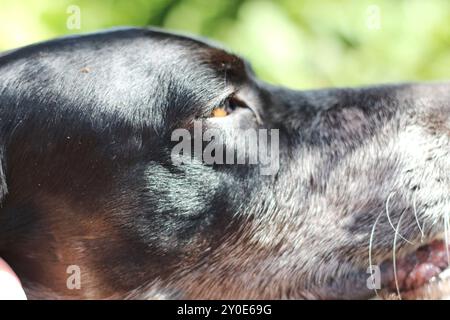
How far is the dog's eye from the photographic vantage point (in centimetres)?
344

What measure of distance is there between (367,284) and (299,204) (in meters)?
0.45

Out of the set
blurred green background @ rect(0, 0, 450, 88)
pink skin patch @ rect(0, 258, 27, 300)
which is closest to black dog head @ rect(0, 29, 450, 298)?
pink skin patch @ rect(0, 258, 27, 300)

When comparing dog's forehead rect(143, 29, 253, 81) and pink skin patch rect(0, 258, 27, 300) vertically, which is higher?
dog's forehead rect(143, 29, 253, 81)

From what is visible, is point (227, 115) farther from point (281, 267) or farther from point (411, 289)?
point (411, 289)

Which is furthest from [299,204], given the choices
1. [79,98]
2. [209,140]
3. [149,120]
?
[79,98]

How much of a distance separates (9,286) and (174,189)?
760 millimetres

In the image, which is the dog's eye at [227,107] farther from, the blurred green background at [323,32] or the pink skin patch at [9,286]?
the blurred green background at [323,32]

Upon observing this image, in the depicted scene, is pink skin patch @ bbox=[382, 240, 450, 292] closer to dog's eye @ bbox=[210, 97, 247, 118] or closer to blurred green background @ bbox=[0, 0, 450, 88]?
dog's eye @ bbox=[210, 97, 247, 118]

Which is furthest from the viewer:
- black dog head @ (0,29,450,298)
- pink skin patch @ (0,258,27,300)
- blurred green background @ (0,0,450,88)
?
blurred green background @ (0,0,450,88)

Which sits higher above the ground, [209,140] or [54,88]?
[54,88]

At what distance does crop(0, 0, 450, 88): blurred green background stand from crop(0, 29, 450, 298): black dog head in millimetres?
3534

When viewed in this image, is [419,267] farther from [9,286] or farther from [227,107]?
[9,286]

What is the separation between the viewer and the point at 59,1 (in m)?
6.99

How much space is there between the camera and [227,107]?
3531 millimetres
